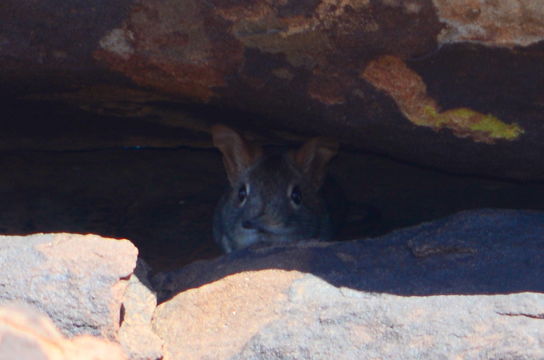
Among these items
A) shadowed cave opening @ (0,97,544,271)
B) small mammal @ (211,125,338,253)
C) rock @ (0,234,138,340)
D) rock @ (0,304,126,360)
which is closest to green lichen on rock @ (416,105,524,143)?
shadowed cave opening @ (0,97,544,271)

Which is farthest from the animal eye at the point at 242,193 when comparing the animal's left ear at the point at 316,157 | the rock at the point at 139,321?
the rock at the point at 139,321

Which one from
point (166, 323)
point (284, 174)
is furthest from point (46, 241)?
point (284, 174)

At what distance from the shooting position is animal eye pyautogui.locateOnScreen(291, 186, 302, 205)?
632 centimetres

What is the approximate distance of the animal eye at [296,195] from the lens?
20.7ft

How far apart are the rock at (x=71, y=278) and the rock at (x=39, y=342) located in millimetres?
51

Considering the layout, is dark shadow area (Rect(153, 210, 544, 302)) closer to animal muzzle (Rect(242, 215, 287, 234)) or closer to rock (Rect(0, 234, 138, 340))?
rock (Rect(0, 234, 138, 340))

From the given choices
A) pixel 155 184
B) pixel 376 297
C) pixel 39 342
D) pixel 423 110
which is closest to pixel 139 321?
pixel 39 342

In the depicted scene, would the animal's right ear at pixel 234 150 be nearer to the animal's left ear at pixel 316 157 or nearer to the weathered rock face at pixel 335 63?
the animal's left ear at pixel 316 157

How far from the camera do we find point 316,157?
249 inches

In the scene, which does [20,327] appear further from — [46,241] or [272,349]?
[272,349]

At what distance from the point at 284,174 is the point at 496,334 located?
3258mm

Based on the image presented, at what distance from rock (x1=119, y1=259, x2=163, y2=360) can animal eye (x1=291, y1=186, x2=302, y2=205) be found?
2.19m

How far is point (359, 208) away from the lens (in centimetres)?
687

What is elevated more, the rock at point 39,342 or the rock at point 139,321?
the rock at point 139,321
